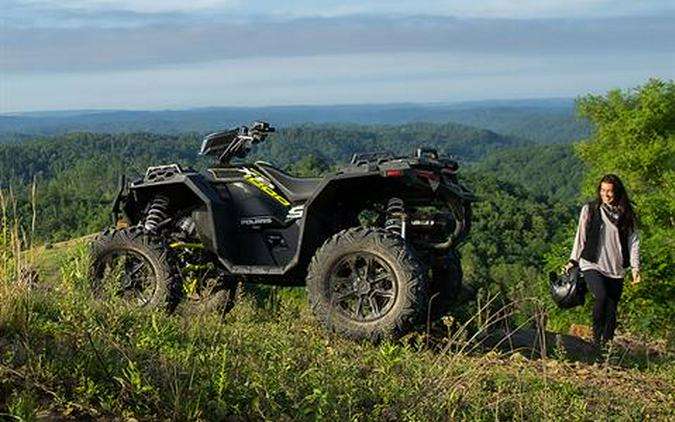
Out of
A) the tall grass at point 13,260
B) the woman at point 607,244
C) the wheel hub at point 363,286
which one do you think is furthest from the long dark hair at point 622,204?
the tall grass at point 13,260

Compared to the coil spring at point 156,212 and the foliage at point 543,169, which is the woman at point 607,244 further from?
the foliage at point 543,169

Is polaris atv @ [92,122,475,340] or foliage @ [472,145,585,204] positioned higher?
polaris atv @ [92,122,475,340]

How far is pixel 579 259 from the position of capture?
7.68 metres

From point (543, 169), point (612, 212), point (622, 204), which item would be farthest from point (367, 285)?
point (543, 169)

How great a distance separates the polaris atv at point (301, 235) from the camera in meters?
6.52

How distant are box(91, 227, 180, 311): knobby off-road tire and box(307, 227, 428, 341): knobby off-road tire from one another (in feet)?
3.61

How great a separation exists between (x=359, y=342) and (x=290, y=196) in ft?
4.48

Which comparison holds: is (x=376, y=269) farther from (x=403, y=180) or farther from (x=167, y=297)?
(x=167, y=297)

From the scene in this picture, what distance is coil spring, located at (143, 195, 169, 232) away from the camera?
7.58 meters

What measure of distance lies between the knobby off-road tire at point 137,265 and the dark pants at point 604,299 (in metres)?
3.25

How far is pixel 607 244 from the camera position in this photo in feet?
25.0

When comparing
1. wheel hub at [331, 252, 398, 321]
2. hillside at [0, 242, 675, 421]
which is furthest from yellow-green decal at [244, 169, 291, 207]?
hillside at [0, 242, 675, 421]

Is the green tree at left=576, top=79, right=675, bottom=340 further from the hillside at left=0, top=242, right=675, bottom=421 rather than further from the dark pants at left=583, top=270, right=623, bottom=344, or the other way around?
the hillside at left=0, top=242, right=675, bottom=421

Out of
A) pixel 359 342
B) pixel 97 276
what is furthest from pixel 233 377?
pixel 97 276
